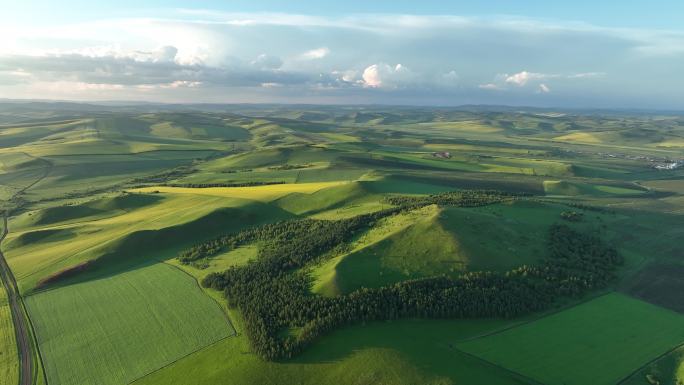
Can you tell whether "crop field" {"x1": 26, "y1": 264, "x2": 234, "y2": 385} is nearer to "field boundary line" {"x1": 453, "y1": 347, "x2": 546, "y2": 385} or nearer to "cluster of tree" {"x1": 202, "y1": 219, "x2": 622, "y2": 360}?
"cluster of tree" {"x1": 202, "y1": 219, "x2": 622, "y2": 360}

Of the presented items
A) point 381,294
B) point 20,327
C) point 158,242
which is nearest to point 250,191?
point 158,242

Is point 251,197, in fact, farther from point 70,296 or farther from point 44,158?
point 44,158

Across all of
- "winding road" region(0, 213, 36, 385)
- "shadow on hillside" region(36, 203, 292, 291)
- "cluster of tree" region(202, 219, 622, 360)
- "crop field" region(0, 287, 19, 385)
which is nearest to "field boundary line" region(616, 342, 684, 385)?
"cluster of tree" region(202, 219, 622, 360)

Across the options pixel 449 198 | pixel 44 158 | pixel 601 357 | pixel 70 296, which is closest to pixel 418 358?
pixel 601 357

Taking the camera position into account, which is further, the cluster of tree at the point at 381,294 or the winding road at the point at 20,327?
the cluster of tree at the point at 381,294

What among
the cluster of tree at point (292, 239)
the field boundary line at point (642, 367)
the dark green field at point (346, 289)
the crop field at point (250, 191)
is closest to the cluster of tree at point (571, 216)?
the dark green field at point (346, 289)

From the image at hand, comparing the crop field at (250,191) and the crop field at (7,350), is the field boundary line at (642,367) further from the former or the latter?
the crop field at (250,191)
